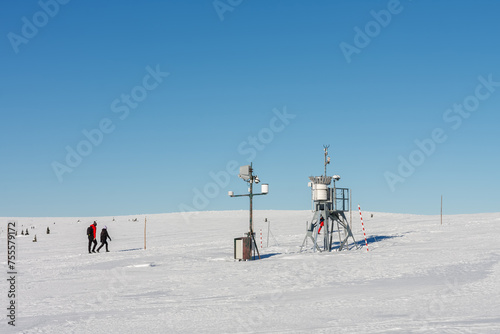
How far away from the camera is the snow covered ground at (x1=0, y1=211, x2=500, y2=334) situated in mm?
9758

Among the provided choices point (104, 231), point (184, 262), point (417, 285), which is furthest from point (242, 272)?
point (104, 231)

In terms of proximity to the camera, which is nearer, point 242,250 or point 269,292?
point 269,292

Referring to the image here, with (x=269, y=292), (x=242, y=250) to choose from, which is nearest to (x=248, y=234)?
(x=242, y=250)

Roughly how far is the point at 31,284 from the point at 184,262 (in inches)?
266

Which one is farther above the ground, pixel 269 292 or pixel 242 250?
pixel 242 250

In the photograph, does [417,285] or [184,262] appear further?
[184,262]

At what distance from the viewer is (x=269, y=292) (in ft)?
44.7

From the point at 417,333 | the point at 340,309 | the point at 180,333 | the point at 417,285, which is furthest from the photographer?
the point at 417,285

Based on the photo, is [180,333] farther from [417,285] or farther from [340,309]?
[417,285]

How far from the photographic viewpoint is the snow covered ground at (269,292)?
9758mm

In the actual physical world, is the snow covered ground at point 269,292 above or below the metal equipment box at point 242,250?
below

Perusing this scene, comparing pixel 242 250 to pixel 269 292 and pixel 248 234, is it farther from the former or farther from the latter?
pixel 269 292

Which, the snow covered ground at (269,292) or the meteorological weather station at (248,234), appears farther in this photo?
the meteorological weather station at (248,234)

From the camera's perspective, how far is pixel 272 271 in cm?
1806
